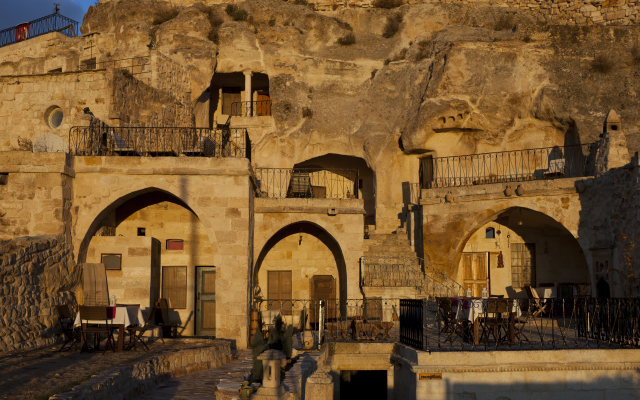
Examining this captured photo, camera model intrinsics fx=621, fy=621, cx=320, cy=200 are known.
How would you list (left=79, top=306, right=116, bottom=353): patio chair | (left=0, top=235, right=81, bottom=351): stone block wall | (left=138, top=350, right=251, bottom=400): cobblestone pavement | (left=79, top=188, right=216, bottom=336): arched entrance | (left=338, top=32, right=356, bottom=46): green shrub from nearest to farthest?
(left=138, top=350, right=251, bottom=400): cobblestone pavement, (left=79, top=306, right=116, bottom=353): patio chair, (left=0, top=235, right=81, bottom=351): stone block wall, (left=79, top=188, right=216, bottom=336): arched entrance, (left=338, top=32, right=356, bottom=46): green shrub

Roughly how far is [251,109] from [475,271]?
10.4m

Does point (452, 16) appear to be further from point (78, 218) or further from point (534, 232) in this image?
point (78, 218)

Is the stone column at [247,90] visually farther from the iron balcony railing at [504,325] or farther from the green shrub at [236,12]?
the iron balcony railing at [504,325]

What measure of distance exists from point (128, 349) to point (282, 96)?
1293 centimetres

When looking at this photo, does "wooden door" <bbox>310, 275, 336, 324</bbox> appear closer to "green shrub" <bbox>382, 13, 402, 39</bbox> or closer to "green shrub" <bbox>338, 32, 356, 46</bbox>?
"green shrub" <bbox>338, 32, 356, 46</bbox>

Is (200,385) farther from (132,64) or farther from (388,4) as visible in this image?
(388,4)

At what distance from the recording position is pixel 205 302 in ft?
51.9

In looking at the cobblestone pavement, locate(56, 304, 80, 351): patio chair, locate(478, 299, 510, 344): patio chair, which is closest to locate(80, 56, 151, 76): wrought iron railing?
locate(56, 304, 80, 351): patio chair

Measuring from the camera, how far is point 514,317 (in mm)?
10438

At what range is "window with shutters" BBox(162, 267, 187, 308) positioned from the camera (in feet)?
51.1

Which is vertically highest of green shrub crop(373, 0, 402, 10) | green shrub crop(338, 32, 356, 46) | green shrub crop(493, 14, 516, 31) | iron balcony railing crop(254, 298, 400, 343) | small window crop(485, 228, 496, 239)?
green shrub crop(373, 0, 402, 10)

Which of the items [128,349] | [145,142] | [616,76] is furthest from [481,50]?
[128,349]

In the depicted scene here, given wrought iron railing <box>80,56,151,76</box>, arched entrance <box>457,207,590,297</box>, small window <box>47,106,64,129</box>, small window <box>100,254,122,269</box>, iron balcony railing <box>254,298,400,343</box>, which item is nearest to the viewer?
iron balcony railing <box>254,298,400,343</box>

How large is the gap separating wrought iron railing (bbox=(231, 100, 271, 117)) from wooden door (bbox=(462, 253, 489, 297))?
32.2ft
